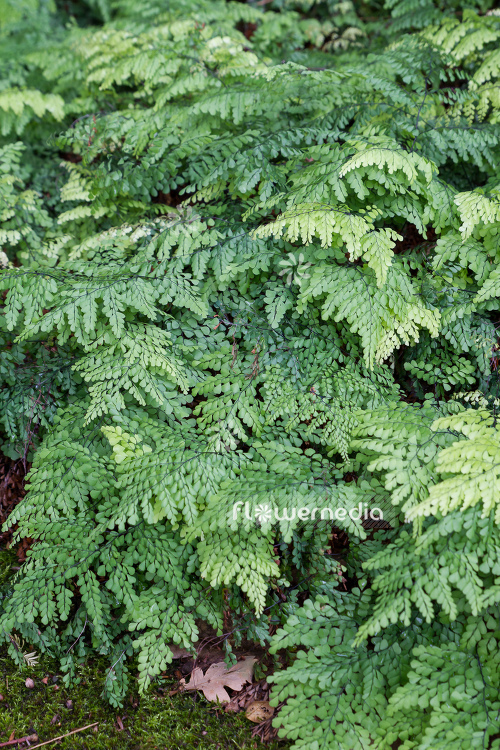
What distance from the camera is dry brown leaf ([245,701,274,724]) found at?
99.3 inches

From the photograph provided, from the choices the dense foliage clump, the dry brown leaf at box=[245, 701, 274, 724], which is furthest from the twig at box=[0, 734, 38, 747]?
the dry brown leaf at box=[245, 701, 274, 724]

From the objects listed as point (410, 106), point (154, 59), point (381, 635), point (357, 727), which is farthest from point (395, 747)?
point (154, 59)

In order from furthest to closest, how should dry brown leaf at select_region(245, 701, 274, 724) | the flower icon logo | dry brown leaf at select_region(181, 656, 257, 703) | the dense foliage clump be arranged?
dry brown leaf at select_region(181, 656, 257, 703) < dry brown leaf at select_region(245, 701, 274, 724) < the flower icon logo < the dense foliage clump

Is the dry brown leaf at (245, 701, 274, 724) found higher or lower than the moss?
lower

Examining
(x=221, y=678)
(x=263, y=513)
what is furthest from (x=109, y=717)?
(x=263, y=513)

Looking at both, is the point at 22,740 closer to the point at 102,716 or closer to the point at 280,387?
the point at 102,716

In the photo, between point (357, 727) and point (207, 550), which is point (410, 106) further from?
point (357, 727)

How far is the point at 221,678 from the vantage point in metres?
2.68

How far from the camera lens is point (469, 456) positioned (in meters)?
2.20

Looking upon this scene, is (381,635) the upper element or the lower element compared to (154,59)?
lower

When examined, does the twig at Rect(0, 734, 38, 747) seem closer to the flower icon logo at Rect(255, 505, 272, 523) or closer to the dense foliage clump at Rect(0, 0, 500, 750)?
the dense foliage clump at Rect(0, 0, 500, 750)

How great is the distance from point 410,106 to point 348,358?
5.84 feet

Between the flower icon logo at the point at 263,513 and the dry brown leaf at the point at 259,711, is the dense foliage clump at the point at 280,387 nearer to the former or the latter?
the flower icon logo at the point at 263,513

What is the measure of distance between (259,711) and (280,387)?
A: 1685mm
